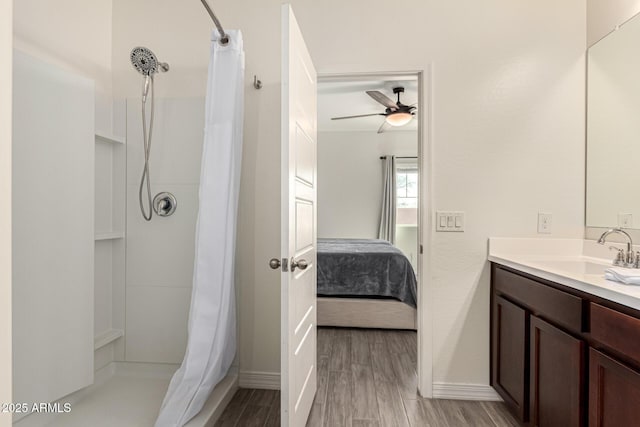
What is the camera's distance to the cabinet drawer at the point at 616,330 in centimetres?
103

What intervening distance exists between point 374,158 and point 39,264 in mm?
5226

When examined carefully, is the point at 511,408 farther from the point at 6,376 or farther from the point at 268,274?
the point at 6,376

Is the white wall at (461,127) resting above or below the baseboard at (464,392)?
above

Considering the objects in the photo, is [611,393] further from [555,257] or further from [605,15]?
[605,15]

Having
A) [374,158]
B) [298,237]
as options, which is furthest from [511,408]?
[374,158]

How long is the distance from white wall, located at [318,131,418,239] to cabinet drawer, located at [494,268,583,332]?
4143mm

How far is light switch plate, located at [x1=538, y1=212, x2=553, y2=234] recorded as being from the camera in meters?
2.09

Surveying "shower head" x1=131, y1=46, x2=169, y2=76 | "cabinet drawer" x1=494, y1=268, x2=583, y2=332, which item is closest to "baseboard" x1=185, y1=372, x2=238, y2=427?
"cabinet drawer" x1=494, y1=268, x2=583, y2=332

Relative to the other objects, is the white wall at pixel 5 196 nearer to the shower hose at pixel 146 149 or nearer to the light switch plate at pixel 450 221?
the shower hose at pixel 146 149

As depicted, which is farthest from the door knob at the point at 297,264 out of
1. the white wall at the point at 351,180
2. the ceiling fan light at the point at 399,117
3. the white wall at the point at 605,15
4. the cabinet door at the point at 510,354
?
the white wall at the point at 351,180

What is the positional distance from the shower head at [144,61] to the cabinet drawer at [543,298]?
2.37 meters

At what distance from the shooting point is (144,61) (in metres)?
1.98

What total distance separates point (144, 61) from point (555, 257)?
2715 millimetres

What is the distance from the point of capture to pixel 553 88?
2084 mm
